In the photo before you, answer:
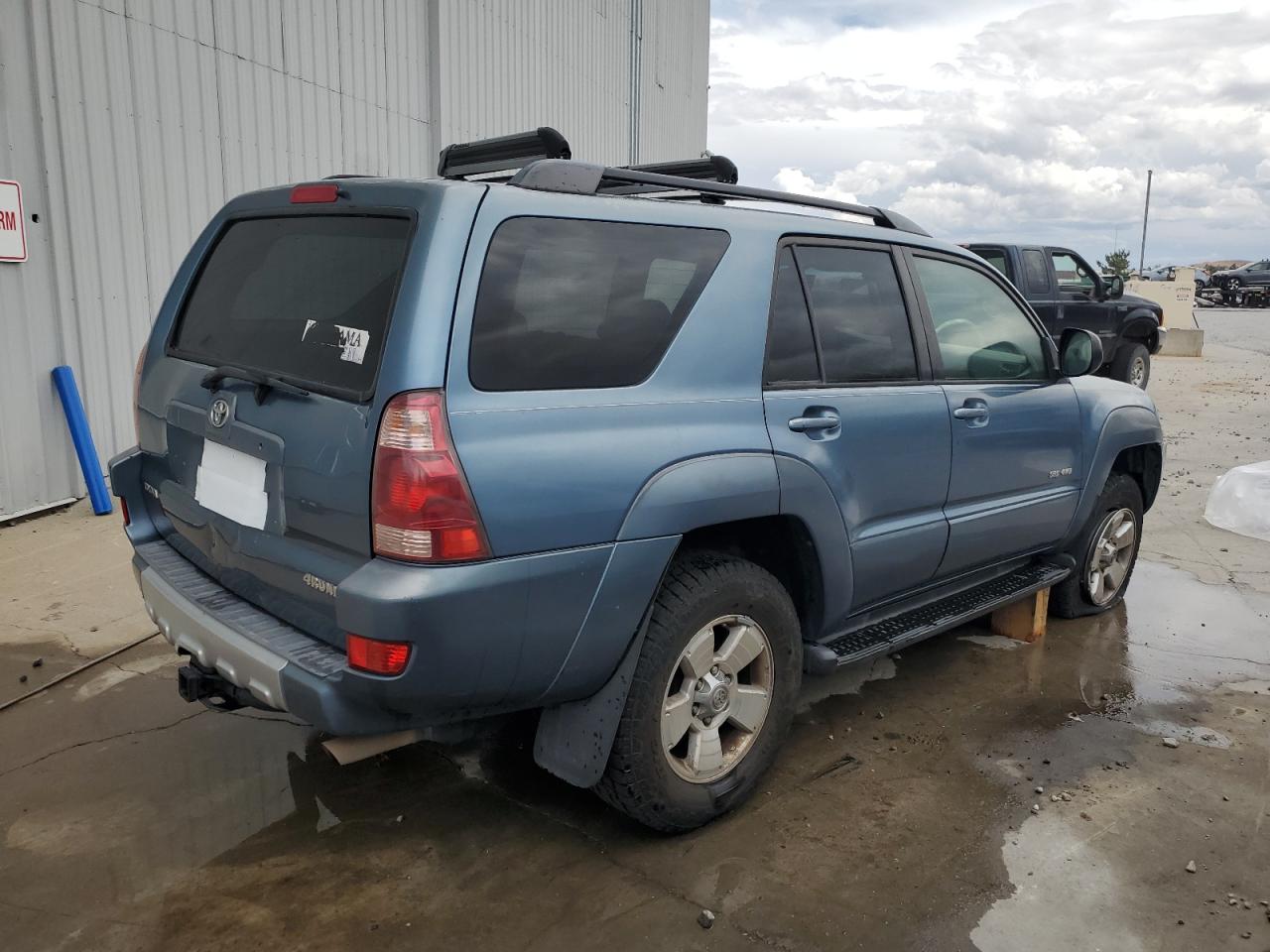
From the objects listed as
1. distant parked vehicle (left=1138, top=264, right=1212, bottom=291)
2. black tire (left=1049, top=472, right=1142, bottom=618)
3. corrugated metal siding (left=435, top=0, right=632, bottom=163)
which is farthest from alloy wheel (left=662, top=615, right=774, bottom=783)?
distant parked vehicle (left=1138, top=264, right=1212, bottom=291)

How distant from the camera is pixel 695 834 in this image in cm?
285

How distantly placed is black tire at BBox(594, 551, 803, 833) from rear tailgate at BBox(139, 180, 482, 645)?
777 millimetres

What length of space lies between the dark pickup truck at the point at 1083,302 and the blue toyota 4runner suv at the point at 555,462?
8.42 m

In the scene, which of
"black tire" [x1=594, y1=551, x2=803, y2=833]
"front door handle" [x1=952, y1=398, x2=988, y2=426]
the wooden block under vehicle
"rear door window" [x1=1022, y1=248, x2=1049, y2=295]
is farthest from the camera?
"rear door window" [x1=1022, y1=248, x2=1049, y2=295]

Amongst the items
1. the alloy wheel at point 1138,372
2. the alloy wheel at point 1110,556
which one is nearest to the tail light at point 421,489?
the alloy wheel at point 1110,556

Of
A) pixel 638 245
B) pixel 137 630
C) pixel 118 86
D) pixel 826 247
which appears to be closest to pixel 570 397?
pixel 638 245

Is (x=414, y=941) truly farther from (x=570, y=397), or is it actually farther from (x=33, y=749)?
(x=33, y=749)

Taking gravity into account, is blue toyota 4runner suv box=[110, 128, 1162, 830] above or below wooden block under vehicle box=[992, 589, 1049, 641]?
above

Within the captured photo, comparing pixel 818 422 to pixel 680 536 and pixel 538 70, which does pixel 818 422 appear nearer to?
pixel 680 536

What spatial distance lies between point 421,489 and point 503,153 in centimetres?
161

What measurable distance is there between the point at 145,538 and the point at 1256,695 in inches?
162

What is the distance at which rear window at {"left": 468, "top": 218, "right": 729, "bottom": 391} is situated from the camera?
2.33 metres

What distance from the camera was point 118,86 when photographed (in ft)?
19.6

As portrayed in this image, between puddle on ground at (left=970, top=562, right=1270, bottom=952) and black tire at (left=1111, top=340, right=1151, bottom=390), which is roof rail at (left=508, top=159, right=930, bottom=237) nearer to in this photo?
puddle on ground at (left=970, top=562, right=1270, bottom=952)
